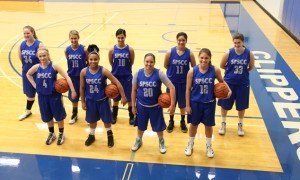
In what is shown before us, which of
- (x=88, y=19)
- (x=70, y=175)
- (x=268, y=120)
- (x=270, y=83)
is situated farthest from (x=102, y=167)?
(x=88, y=19)

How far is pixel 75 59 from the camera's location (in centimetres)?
507

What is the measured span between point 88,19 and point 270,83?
31.3 ft

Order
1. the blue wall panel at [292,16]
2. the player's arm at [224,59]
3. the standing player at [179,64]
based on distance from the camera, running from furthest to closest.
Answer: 1. the blue wall panel at [292,16]
2. the standing player at [179,64]
3. the player's arm at [224,59]

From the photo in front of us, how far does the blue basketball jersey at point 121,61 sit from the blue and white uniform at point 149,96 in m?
0.92

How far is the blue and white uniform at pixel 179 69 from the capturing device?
4.71 meters

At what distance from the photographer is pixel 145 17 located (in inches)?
585

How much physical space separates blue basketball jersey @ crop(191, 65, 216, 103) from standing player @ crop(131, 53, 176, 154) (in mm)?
296

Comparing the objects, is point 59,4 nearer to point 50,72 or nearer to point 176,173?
point 50,72

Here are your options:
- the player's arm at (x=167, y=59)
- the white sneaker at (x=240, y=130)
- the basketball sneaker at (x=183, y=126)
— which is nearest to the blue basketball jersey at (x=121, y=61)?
the player's arm at (x=167, y=59)

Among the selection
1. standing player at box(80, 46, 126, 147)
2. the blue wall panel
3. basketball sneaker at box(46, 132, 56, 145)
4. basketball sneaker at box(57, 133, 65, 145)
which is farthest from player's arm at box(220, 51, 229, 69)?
the blue wall panel

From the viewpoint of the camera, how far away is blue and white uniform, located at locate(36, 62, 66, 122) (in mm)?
4379

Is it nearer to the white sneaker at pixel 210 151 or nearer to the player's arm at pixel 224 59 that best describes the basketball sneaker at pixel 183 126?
the white sneaker at pixel 210 151

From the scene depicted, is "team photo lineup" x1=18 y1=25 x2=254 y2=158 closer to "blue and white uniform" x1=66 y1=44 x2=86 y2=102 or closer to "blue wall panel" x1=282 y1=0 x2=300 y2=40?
"blue and white uniform" x1=66 y1=44 x2=86 y2=102

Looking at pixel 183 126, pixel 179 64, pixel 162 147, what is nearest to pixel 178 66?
pixel 179 64
